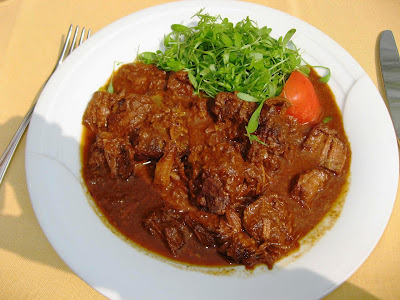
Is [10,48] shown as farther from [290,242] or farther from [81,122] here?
[290,242]

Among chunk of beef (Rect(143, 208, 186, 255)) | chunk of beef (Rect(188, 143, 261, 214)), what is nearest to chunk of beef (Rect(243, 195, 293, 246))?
chunk of beef (Rect(188, 143, 261, 214))

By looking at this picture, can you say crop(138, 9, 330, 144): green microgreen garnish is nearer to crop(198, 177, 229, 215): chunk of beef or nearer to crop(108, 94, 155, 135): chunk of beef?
crop(108, 94, 155, 135): chunk of beef

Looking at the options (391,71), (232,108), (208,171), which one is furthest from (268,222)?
(391,71)

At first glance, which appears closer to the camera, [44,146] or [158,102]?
[44,146]

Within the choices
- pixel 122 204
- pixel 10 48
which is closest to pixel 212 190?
pixel 122 204

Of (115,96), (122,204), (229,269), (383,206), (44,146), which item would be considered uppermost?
(115,96)

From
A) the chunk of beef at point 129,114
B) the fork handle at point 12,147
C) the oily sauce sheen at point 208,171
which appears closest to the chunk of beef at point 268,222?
the oily sauce sheen at point 208,171
